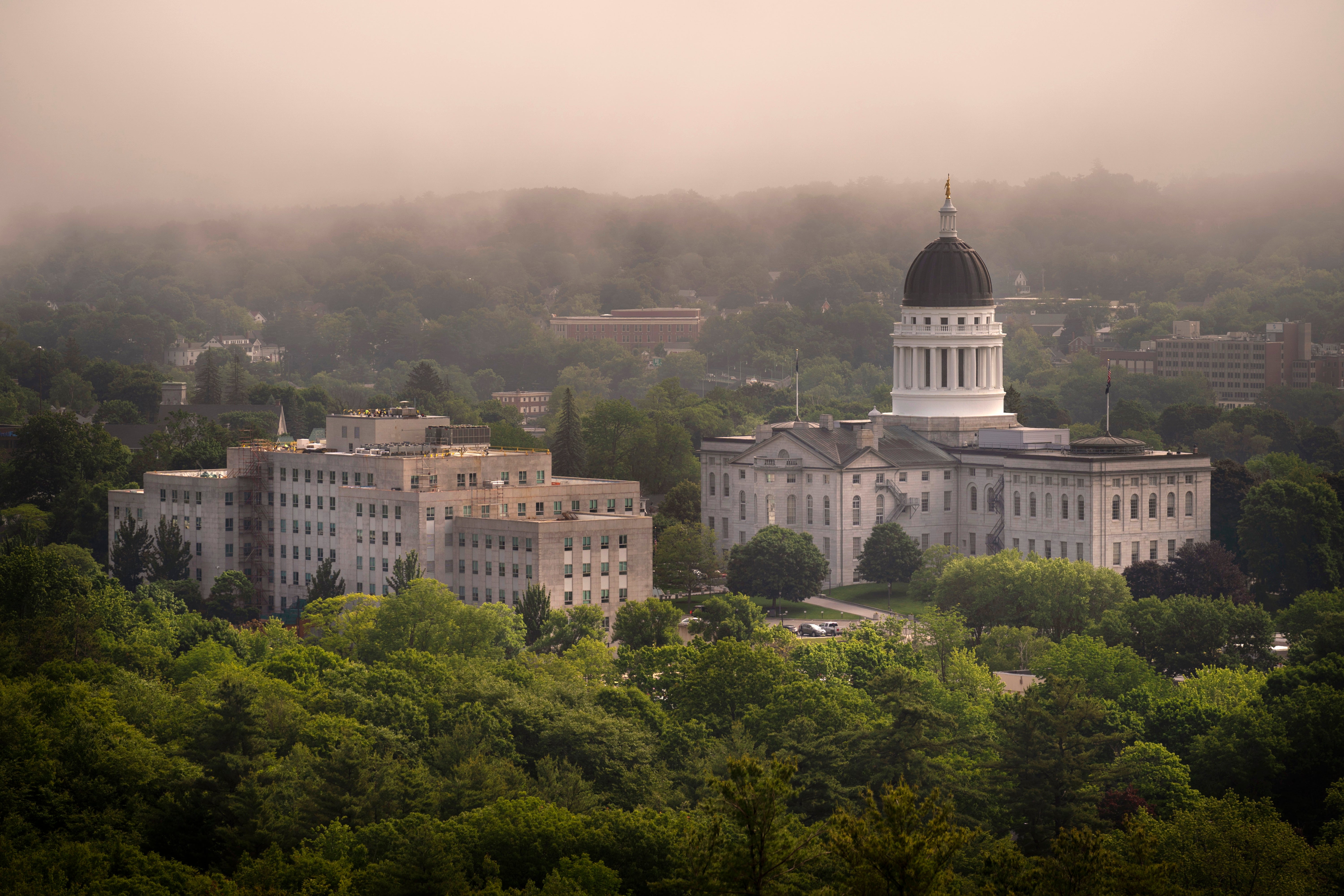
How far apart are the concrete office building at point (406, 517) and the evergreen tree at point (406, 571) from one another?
153 centimetres

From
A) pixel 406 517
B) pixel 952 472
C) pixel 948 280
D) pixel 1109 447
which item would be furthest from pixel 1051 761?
pixel 948 280

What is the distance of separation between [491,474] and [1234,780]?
2595 inches

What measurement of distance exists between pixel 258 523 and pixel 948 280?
62108 millimetres

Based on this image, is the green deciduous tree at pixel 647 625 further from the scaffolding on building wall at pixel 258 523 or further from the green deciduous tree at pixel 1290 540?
the green deciduous tree at pixel 1290 540

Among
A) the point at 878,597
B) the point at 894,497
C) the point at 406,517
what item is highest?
the point at 406,517

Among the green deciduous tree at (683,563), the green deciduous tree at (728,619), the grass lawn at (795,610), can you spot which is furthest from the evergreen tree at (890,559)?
the green deciduous tree at (728,619)

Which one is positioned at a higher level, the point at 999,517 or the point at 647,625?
the point at 999,517

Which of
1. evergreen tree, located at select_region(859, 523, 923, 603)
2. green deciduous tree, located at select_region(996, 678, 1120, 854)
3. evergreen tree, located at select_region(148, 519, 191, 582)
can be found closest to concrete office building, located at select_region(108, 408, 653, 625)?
evergreen tree, located at select_region(148, 519, 191, 582)

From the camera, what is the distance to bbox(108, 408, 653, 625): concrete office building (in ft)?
468

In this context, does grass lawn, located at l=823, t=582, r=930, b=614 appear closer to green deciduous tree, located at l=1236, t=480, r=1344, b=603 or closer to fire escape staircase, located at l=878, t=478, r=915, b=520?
fire escape staircase, located at l=878, t=478, r=915, b=520

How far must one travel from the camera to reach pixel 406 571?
14262cm

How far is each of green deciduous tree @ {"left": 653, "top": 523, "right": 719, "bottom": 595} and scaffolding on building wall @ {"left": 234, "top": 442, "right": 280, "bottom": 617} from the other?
25.1m

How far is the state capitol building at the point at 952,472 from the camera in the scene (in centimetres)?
16388

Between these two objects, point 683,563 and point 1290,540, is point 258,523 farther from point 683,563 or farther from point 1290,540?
point 1290,540
